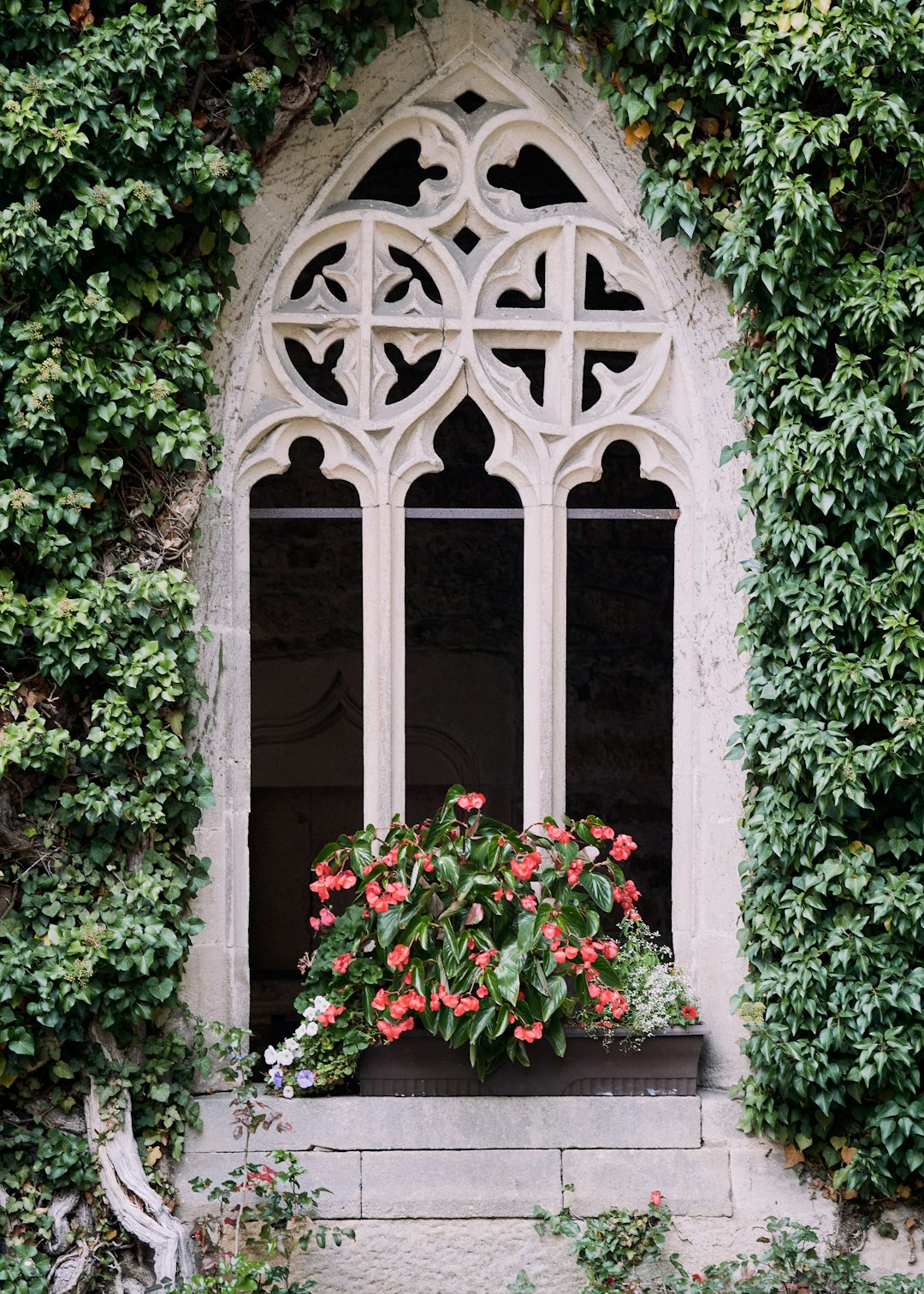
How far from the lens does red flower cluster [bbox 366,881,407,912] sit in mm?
3896

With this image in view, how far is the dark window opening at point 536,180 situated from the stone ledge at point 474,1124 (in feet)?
14.0

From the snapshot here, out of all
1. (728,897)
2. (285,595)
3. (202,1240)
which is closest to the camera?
(202,1240)

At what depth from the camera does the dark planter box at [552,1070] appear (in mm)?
3996

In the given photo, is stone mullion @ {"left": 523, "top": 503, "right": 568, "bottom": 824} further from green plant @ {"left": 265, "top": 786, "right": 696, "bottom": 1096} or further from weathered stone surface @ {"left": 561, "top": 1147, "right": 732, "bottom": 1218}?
weathered stone surface @ {"left": 561, "top": 1147, "right": 732, "bottom": 1218}

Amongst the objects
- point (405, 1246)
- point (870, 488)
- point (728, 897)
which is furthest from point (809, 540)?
point (405, 1246)

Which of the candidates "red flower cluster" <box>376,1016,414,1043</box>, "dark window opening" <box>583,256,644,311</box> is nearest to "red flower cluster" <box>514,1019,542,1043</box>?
"red flower cluster" <box>376,1016,414,1043</box>

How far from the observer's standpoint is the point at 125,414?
3.88 m

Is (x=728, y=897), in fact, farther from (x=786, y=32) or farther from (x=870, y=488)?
(x=786, y=32)

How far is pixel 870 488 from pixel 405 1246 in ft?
7.98

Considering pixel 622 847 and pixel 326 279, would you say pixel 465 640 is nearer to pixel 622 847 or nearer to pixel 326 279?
pixel 326 279

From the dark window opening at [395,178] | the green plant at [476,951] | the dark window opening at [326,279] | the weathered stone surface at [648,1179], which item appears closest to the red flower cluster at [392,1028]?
the green plant at [476,951]

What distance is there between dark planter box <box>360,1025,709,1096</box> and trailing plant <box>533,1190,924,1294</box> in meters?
0.31

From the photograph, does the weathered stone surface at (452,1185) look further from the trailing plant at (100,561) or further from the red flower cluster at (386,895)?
the red flower cluster at (386,895)

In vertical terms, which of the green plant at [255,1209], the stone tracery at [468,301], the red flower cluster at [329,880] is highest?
the stone tracery at [468,301]
